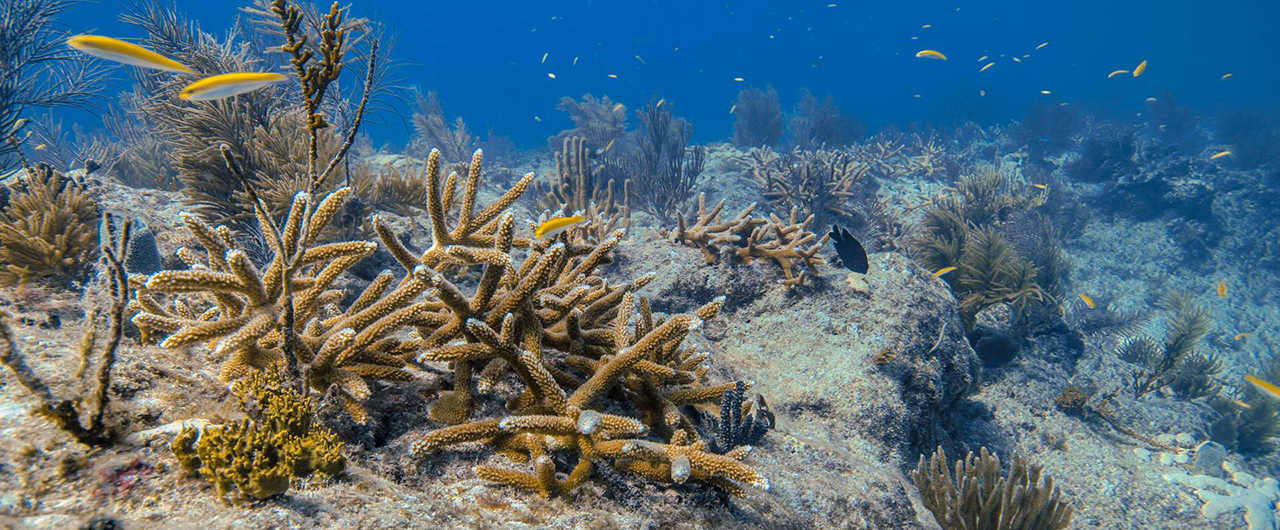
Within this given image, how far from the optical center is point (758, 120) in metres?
17.9

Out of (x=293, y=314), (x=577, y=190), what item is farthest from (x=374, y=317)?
(x=577, y=190)

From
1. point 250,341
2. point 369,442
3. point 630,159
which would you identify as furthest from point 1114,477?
point 630,159

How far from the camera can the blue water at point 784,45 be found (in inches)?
3125

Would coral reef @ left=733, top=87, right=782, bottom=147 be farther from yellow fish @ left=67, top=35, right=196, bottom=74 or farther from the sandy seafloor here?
yellow fish @ left=67, top=35, right=196, bottom=74

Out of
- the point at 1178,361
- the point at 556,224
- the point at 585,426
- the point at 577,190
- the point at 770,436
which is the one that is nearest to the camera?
the point at 585,426

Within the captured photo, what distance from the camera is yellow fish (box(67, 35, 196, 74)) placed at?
2.01 m

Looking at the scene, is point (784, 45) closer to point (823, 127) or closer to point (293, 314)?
point (823, 127)

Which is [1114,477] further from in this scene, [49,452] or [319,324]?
[49,452]

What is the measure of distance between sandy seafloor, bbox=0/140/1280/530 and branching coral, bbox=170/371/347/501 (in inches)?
2.4

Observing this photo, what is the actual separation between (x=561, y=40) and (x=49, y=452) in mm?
127987

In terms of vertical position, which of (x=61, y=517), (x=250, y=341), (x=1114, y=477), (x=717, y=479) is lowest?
(x=1114, y=477)

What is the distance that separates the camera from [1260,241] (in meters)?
13.4

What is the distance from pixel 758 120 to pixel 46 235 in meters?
17.4

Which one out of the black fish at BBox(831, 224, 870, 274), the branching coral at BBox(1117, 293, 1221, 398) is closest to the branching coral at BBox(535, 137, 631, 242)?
the black fish at BBox(831, 224, 870, 274)
